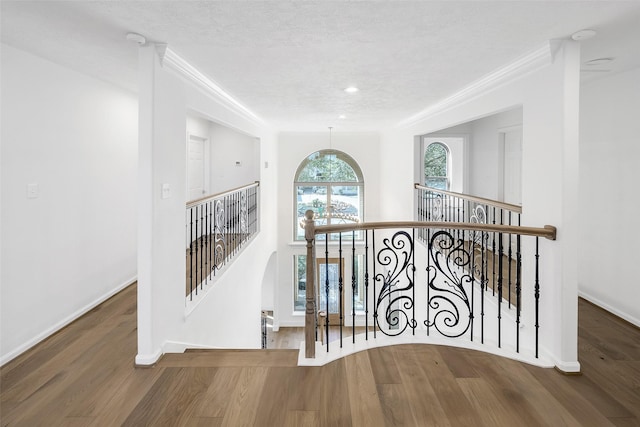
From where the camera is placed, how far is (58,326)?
3.35m

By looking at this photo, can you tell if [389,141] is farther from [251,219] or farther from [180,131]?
[180,131]

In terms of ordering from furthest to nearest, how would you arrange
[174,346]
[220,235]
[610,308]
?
[220,235] < [610,308] < [174,346]

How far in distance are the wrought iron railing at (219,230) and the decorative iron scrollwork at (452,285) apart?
2.19 m

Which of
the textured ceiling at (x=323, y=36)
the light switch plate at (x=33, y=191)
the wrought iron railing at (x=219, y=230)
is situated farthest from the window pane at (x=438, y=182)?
the light switch plate at (x=33, y=191)

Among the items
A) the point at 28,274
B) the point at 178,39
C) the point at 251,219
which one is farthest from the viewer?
the point at 251,219

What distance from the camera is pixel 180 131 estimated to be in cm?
318

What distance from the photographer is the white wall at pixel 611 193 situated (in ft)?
11.9

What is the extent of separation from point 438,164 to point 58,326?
6.66m

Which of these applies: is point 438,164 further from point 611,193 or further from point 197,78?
point 197,78

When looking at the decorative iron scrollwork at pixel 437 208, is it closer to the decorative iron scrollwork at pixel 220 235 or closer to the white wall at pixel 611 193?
the white wall at pixel 611 193

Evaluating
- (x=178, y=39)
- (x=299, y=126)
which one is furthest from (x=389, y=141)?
(x=178, y=39)

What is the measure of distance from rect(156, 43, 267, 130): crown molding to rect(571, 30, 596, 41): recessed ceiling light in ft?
9.17

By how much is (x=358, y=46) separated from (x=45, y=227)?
300 cm

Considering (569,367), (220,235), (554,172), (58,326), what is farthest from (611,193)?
(58,326)
